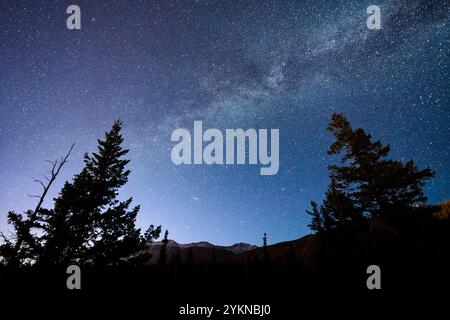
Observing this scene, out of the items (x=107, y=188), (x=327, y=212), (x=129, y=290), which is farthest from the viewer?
(x=327, y=212)

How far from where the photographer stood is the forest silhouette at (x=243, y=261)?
1073 centimetres

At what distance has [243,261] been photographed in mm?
16906

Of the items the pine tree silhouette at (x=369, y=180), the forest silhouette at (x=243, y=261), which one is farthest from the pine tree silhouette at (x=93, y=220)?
the pine tree silhouette at (x=369, y=180)

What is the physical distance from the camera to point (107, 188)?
18.8 meters

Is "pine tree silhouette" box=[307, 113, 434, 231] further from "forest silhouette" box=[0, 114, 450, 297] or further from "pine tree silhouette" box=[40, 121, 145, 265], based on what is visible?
"pine tree silhouette" box=[40, 121, 145, 265]

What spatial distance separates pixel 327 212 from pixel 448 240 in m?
8.91

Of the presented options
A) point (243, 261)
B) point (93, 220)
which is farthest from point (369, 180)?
point (93, 220)

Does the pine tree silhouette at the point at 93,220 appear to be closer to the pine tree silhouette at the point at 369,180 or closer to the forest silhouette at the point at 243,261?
the forest silhouette at the point at 243,261

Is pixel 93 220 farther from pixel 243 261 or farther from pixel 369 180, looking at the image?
pixel 369 180

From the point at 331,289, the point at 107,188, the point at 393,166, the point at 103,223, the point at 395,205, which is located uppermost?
the point at 393,166

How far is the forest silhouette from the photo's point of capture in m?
10.7

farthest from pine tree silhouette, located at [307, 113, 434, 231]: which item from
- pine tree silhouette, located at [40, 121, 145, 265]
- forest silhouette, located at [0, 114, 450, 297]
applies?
pine tree silhouette, located at [40, 121, 145, 265]
